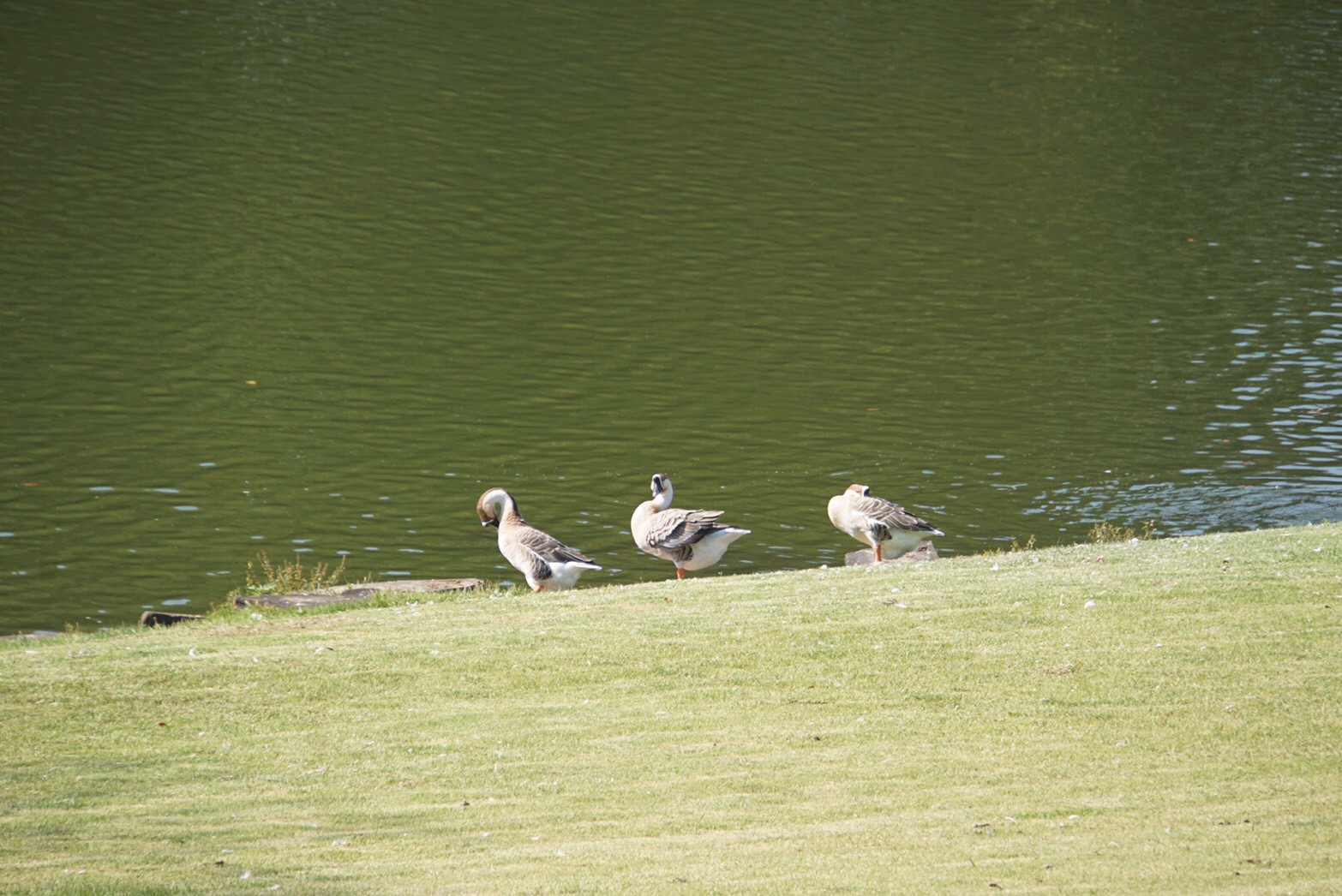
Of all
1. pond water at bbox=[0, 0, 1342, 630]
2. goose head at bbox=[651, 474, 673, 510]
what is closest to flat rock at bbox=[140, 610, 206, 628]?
pond water at bbox=[0, 0, 1342, 630]

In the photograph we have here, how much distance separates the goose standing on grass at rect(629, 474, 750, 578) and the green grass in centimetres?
294

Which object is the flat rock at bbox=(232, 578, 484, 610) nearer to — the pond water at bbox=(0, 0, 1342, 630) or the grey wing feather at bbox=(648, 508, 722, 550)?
the grey wing feather at bbox=(648, 508, 722, 550)

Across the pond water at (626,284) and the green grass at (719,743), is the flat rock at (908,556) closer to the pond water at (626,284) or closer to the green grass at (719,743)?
the pond water at (626,284)

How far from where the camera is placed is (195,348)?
1130 inches

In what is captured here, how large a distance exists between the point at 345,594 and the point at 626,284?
18.2 m

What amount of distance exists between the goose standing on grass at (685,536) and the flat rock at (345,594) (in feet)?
6.41

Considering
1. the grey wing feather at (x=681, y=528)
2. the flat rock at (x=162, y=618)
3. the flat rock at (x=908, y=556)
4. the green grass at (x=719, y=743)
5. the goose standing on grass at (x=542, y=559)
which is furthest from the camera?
the flat rock at (x=908, y=556)

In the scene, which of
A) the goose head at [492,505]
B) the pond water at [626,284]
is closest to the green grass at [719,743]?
the goose head at [492,505]

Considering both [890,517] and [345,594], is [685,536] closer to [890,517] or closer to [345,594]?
[890,517]

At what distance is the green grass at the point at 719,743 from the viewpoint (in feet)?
26.5

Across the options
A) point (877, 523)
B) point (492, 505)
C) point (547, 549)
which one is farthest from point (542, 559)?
point (877, 523)

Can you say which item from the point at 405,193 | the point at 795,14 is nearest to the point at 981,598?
the point at 405,193

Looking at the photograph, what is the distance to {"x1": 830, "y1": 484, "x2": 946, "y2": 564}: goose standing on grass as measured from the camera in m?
18.7

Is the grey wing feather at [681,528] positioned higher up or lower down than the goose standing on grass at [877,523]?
higher up
